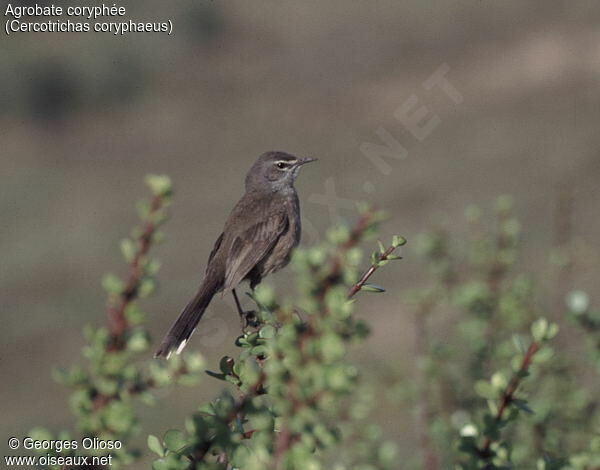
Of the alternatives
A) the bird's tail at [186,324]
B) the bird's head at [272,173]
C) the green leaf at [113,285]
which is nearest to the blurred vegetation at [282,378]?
the green leaf at [113,285]

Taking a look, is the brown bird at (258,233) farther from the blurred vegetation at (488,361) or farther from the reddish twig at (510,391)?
the reddish twig at (510,391)

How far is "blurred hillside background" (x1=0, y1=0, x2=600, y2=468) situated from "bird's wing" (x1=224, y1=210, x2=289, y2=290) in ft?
17.3

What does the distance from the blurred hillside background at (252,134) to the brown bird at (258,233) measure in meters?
5.12

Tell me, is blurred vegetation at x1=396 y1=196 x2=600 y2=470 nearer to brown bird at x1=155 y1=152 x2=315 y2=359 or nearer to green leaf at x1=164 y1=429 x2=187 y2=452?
brown bird at x1=155 y1=152 x2=315 y2=359

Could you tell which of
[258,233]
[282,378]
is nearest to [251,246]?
[258,233]

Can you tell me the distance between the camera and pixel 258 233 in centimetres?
561

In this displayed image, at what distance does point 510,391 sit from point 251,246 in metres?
3.42

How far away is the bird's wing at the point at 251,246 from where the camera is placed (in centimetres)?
538

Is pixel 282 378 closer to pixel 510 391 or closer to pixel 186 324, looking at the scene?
pixel 510 391

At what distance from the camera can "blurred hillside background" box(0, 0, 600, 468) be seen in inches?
637

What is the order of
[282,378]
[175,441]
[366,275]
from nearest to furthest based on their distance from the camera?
1. [282,378]
2. [175,441]
3. [366,275]

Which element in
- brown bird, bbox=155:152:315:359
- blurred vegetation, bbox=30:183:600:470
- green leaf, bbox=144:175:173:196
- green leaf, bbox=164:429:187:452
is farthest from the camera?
brown bird, bbox=155:152:315:359

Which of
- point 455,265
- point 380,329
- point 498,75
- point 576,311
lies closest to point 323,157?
point 498,75

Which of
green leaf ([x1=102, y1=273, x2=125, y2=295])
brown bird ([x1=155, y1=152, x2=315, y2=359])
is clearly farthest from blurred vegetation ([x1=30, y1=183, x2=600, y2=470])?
brown bird ([x1=155, y1=152, x2=315, y2=359])
